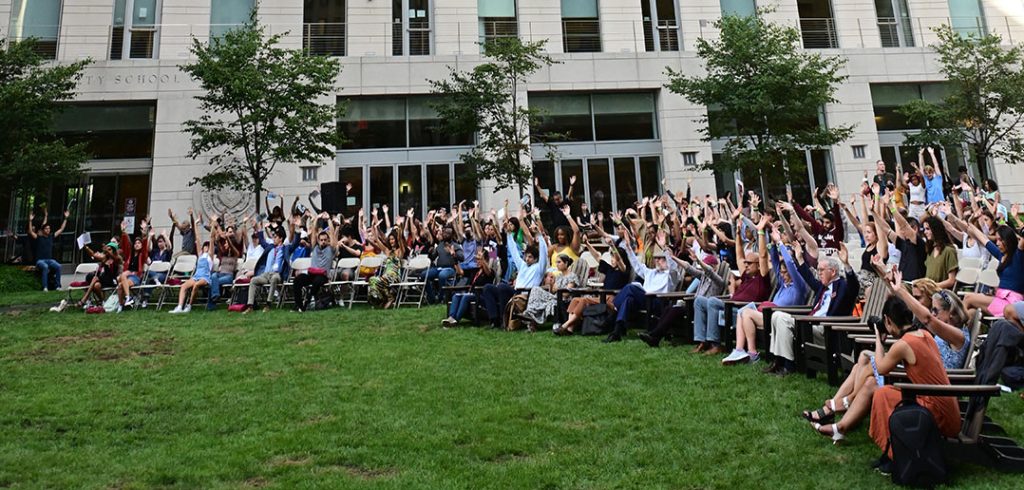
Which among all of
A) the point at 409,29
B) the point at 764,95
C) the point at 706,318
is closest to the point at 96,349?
the point at 706,318

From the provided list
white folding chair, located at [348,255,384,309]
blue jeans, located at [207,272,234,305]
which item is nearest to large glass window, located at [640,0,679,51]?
white folding chair, located at [348,255,384,309]

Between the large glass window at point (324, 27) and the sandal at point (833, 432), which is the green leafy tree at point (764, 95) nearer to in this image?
the large glass window at point (324, 27)

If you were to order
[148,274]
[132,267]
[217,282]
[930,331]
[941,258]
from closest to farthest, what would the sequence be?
[930,331]
[941,258]
[217,282]
[148,274]
[132,267]

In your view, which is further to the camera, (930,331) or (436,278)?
(436,278)

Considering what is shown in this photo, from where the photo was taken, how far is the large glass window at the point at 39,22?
23016 mm

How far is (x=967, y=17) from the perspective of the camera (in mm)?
25547

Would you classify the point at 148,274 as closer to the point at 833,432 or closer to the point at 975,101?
the point at 833,432

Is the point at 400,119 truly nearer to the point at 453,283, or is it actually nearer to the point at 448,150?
the point at 448,150

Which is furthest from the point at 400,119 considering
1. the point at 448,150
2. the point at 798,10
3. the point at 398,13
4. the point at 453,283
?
the point at 798,10

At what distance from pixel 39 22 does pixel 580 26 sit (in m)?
20.5

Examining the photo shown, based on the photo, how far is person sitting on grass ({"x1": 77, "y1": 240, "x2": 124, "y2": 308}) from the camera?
13250mm

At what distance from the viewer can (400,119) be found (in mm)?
23469

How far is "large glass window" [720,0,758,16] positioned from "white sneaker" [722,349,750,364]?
2162 centimetres

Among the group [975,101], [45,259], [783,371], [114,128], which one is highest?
[114,128]
